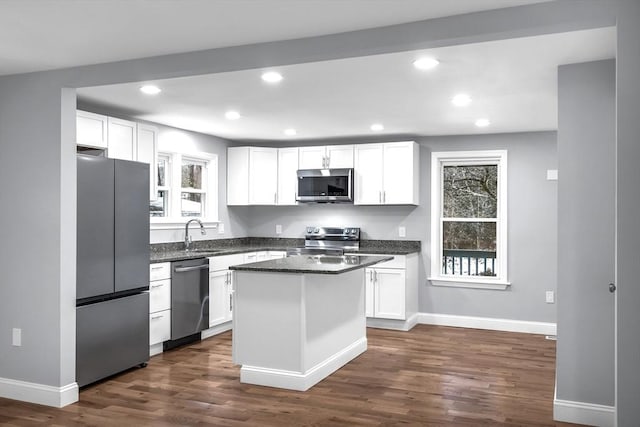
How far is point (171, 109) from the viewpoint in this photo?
17.0 feet

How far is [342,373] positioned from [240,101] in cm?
243

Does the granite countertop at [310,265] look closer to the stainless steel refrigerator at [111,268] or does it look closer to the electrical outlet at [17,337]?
the stainless steel refrigerator at [111,268]

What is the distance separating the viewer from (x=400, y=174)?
6594 mm

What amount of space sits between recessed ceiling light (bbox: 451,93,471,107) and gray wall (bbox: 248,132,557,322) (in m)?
1.81

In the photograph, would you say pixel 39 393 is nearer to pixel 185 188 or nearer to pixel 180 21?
pixel 180 21

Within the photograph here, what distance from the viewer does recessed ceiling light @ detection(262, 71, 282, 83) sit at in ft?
12.7

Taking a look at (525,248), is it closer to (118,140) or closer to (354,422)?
(354,422)

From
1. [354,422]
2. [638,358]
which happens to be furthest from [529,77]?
[354,422]

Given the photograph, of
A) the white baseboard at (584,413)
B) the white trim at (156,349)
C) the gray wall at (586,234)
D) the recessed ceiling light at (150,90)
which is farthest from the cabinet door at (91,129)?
the white baseboard at (584,413)

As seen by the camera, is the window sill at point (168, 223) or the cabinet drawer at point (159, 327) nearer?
the cabinet drawer at point (159, 327)

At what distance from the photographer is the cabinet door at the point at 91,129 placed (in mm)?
4688

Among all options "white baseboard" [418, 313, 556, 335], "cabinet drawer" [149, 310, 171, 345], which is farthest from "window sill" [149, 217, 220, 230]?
"white baseboard" [418, 313, 556, 335]

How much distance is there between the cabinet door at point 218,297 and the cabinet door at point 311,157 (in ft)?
5.86

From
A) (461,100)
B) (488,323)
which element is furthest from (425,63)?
(488,323)
